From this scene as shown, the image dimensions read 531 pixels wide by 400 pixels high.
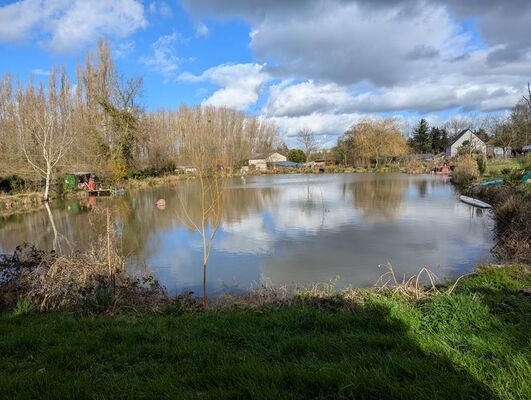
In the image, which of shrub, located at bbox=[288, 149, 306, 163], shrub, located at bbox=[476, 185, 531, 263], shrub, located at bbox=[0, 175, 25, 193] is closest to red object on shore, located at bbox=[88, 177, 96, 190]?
shrub, located at bbox=[0, 175, 25, 193]

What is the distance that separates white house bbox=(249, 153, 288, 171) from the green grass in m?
57.7

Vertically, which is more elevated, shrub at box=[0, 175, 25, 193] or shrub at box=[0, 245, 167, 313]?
shrub at box=[0, 175, 25, 193]

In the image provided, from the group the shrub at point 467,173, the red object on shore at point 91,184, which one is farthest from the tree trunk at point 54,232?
the shrub at point 467,173

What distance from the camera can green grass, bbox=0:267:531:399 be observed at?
2.19 m

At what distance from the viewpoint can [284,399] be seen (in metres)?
2.06

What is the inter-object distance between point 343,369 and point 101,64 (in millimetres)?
37481

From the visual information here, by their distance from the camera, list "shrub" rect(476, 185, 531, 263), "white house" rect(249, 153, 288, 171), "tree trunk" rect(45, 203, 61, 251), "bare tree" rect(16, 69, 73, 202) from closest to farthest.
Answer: "shrub" rect(476, 185, 531, 263)
"tree trunk" rect(45, 203, 61, 251)
"bare tree" rect(16, 69, 73, 202)
"white house" rect(249, 153, 288, 171)

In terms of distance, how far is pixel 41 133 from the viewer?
24.0 m

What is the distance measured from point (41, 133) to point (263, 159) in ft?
159

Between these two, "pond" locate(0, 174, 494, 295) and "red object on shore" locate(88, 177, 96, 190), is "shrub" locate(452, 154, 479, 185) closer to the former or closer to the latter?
"pond" locate(0, 174, 494, 295)

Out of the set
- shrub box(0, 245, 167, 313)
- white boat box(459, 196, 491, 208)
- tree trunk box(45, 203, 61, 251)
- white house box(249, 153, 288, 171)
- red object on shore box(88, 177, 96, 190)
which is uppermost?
white house box(249, 153, 288, 171)

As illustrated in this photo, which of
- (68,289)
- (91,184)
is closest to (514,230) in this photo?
(68,289)

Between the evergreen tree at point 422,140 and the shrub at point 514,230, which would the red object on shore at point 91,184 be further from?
the evergreen tree at point 422,140

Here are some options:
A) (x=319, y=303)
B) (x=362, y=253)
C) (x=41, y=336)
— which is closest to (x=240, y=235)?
(x=362, y=253)
